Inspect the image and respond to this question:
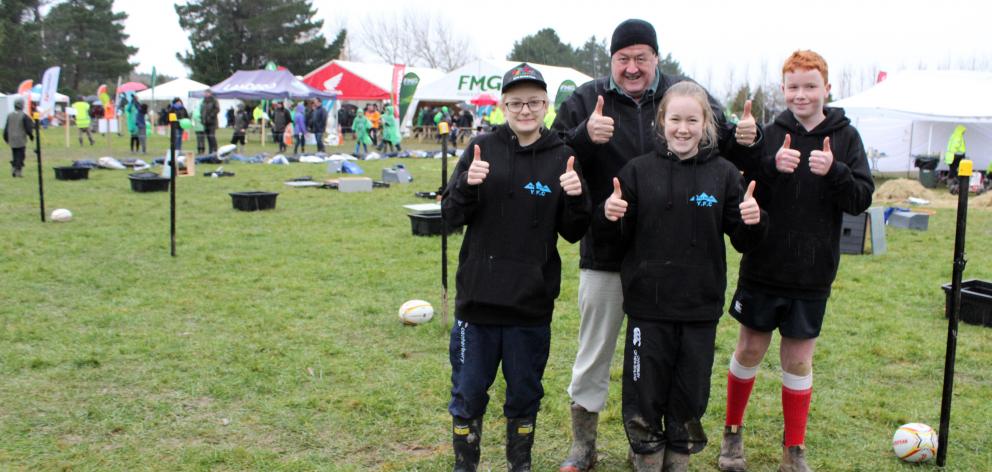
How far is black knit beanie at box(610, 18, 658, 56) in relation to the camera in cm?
331

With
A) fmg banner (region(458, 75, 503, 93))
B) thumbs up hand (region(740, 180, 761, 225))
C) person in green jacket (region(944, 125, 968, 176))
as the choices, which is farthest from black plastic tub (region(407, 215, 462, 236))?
fmg banner (region(458, 75, 503, 93))

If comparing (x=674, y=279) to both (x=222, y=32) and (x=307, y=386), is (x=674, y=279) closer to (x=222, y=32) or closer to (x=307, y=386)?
(x=307, y=386)

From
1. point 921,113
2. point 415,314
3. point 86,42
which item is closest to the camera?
point 415,314

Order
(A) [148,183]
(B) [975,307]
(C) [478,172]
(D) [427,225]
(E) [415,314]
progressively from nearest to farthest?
1. (C) [478,172]
2. (E) [415,314]
3. (B) [975,307]
4. (D) [427,225]
5. (A) [148,183]

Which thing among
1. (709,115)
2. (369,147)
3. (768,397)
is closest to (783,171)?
(709,115)

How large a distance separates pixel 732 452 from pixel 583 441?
0.74 meters

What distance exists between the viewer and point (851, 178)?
329 cm

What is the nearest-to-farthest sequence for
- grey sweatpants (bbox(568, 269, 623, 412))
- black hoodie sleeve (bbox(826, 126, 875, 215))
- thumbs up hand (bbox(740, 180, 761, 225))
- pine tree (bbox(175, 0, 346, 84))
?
1. thumbs up hand (bbox(740, 180, 761, 225))
2. black hoodie sleeve (bbox(826, 126, 875, 215))
3. grey sweatpants (bbox(568, 269, 623, 412))
4. pine tree (bbox(175, 0, 346, 84))

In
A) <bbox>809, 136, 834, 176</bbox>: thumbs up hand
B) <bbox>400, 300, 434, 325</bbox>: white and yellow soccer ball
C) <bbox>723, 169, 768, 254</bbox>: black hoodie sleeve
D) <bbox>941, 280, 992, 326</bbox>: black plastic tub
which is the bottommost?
<bbox>400, 300, 434, 325</bbox>: white and yellow soccer ball

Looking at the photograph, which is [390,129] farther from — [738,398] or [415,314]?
[738,398]

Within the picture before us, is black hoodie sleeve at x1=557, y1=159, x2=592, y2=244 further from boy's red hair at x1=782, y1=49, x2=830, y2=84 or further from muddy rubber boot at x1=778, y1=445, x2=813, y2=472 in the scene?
muddy rubber boot at x1=778, y1=445, x2=813, y2=472

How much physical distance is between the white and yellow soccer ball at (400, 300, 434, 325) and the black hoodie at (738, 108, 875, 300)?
332 centimetres

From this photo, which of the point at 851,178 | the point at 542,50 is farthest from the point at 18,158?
the point at 542,50

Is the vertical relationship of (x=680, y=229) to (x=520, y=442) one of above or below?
above
